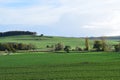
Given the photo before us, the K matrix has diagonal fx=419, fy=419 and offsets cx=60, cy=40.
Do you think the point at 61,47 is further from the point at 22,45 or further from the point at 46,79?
the point at 46,79

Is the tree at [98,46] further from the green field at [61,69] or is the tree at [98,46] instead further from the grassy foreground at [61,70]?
the grassy foreground at [61,70]

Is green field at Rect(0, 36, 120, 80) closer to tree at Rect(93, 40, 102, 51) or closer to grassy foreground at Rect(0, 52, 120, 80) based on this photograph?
grassy foreground at Rect(0, 52, 120, 80)

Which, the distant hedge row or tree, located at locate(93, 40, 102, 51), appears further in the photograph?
tree, located at locate(93, 40, 102, 51)

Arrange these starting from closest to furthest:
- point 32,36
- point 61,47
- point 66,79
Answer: point 66,79
point 61,47
point 32,36

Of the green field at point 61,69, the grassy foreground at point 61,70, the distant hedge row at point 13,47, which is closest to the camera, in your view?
the grassy foreground at point 61,70

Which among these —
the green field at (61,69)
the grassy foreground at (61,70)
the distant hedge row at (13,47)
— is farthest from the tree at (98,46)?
the grassy foreground at (61,70)

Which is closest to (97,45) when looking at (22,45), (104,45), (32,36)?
(104,45)

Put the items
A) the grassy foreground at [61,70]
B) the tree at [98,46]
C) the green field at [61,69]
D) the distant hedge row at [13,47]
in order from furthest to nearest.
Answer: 1. the tree at [98,46]
2. the distant hedge row at [13,47]
3. the green field at [61,69]
4. the grassy foreground at [61,70]

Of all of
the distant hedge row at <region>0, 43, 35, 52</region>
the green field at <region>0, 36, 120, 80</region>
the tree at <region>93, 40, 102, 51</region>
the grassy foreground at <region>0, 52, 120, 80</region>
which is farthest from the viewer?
the tree at <region>93, 40, 102, 51</region>

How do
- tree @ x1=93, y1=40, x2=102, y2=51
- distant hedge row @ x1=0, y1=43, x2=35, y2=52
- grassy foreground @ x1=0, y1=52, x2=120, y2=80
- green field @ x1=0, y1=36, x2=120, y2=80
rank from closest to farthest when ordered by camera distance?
grassy foreground @ x1=0, y1=52, x2=120, y2=80 < green field @ x1=0, y1=36, x2=120, y2=80 < distant hedge row @ x1=0, y1=43, x2=35, y2=52 < tree @ x1=93, y1=40, x2=102, y2=51

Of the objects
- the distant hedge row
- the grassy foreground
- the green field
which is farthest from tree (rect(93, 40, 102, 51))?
the grassy foreground

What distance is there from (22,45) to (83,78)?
95.0 meters

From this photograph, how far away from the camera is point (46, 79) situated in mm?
32969

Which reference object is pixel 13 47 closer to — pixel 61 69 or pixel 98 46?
pixel 98 46
